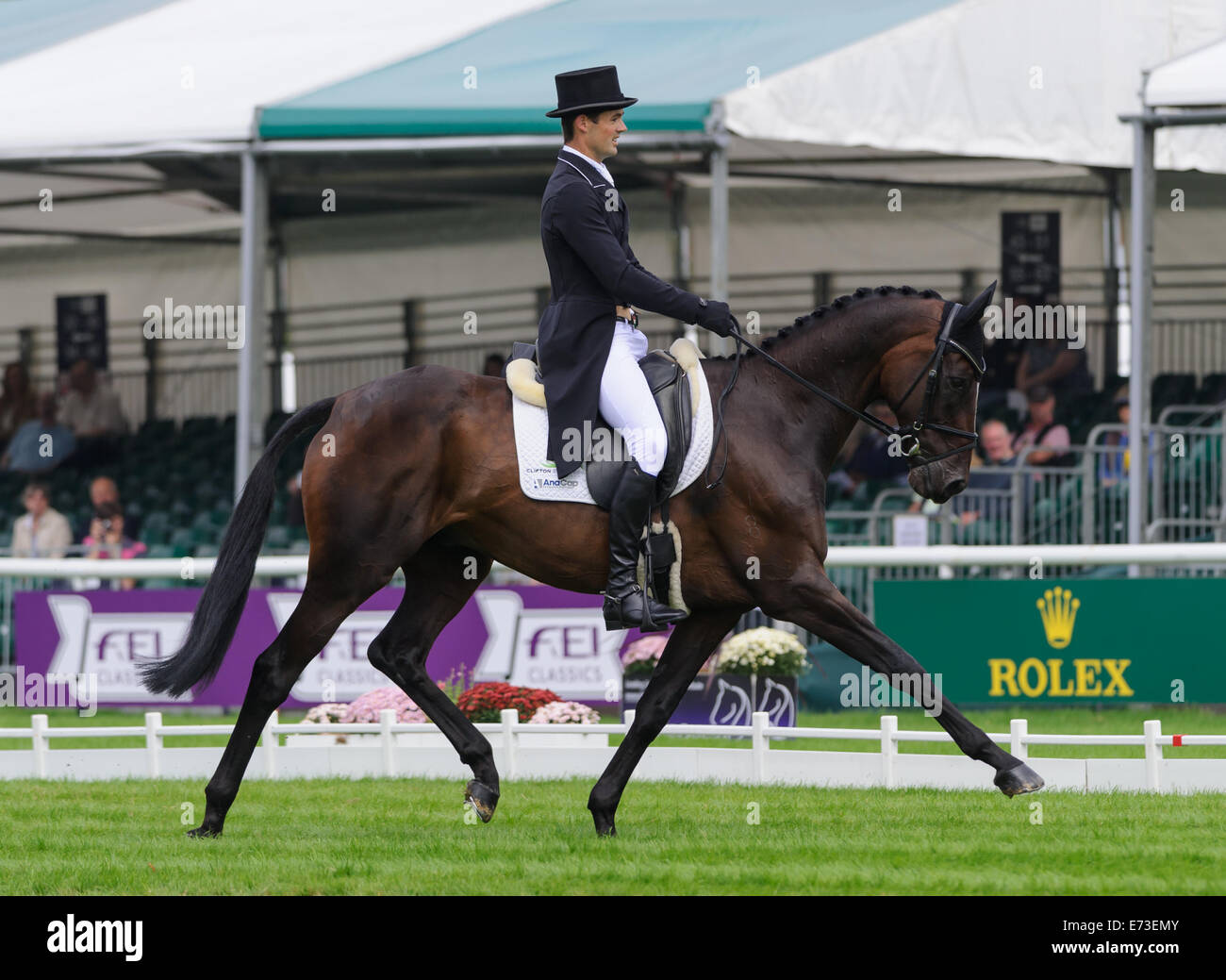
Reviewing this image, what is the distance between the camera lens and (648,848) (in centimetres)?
641

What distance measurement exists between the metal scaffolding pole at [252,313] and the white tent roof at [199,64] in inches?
17.0

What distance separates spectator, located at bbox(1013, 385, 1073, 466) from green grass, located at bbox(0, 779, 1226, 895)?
291 inches

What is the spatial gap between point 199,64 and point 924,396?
12100 millimetres

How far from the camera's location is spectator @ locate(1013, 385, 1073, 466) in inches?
605

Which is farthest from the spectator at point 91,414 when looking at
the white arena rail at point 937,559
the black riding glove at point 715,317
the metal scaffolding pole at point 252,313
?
the black riding glove at point 715,317

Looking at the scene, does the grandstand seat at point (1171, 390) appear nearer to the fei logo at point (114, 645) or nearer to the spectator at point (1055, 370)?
the spectator at point (1055, 370)

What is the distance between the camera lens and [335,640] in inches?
484

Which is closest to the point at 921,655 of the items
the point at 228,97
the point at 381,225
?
the point at 228,97

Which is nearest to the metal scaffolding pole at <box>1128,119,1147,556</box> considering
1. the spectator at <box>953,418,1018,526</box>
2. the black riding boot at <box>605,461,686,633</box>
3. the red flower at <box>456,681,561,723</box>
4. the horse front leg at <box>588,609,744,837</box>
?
the spectator at <box>953,418,1018,526</box>

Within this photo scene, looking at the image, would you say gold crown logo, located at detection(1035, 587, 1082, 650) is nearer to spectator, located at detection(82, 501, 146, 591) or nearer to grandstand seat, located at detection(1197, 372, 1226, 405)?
spectator, located at detection(82, 501, 146, 591)

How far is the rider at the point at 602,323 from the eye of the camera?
684 centimetres

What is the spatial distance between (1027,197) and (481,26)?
269 inches

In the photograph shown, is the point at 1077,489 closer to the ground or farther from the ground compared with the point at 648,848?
farther from the ground

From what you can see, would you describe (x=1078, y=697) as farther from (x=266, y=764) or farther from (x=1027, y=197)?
(x=1027, y=197)
